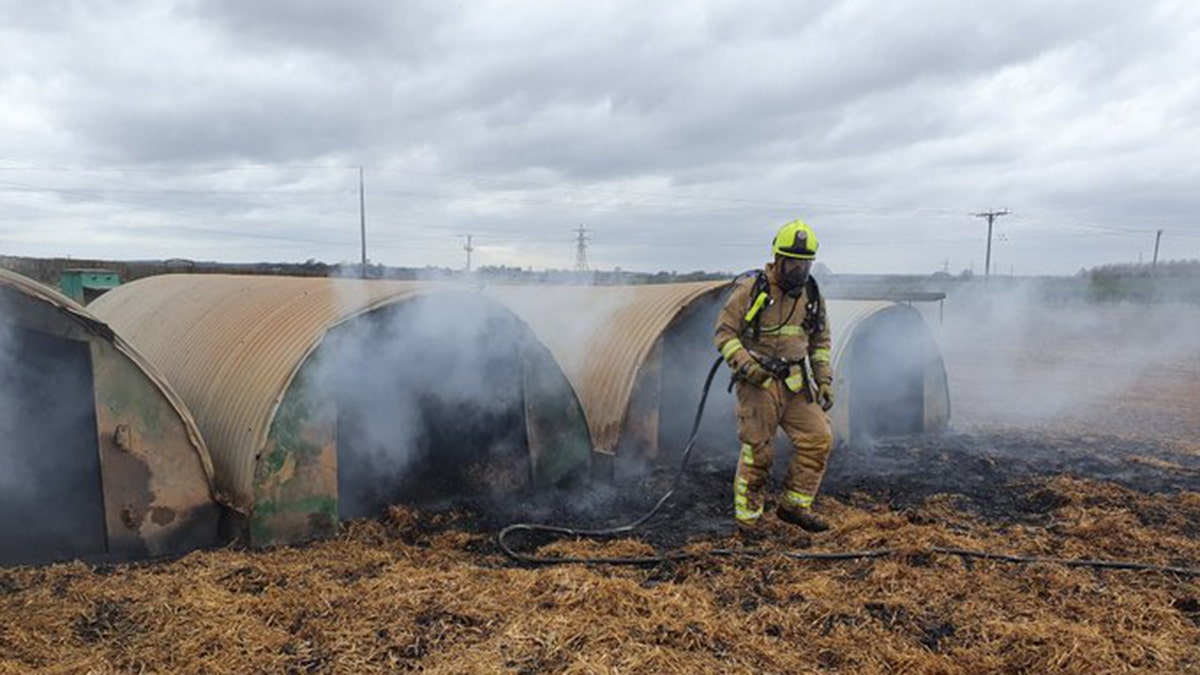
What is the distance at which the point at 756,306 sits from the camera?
5.43m

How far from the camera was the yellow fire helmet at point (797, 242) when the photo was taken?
5246 mm

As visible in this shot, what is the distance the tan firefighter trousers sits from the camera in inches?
213

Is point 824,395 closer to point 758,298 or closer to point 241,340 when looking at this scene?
point 758,298

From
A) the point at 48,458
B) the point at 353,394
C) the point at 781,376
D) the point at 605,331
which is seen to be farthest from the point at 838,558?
the point at 48,458

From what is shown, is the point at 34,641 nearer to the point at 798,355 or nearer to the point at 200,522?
the point at 200,522

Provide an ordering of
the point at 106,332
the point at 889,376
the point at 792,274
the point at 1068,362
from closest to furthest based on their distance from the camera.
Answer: the point at 106,332
the point at 792,274
the point at 889,376
the point at 1068,362

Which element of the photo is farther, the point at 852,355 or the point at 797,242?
the point at 852,355

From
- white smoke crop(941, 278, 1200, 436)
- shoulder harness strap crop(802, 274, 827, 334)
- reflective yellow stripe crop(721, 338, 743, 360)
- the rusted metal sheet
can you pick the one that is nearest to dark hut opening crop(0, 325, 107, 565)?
reflective yellow stripe crop(721, 338, 743, 360)

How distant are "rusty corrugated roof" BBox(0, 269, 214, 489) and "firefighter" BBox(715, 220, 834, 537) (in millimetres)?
3636

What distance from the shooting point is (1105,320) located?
26609 mm

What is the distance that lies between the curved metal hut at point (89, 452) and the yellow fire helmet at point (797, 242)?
13.7 ft

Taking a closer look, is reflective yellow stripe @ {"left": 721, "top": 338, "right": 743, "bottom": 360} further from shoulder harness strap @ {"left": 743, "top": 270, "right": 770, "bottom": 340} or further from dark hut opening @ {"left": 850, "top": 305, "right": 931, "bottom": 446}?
dark hut opening @ {"left": 850, "top": 305, "right": 931, "bottom": 446}

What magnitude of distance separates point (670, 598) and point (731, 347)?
1.97 m

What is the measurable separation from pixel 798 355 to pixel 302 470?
361cm
